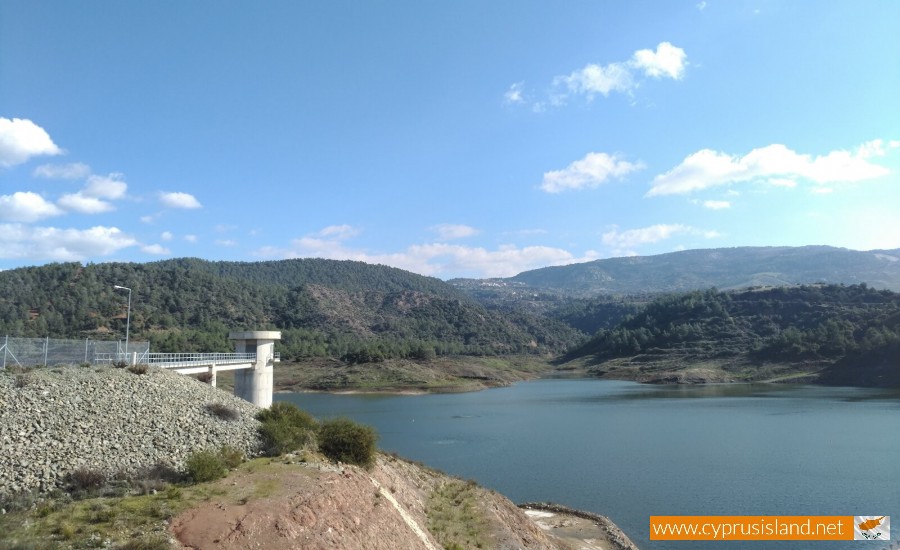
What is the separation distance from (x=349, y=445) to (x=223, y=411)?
4820mm

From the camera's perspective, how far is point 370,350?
411 feet

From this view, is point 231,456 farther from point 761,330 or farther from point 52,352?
point 761,330

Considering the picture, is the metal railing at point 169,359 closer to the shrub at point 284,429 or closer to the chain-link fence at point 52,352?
the chain-link fence at point 52,352

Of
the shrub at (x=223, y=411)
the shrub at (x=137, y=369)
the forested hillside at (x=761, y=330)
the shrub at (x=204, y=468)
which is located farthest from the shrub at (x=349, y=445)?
the forested hillside at (x=761, y=330)

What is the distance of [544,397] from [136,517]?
3378 inches

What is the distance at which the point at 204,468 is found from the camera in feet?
52.2

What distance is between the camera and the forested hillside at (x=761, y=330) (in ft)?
375

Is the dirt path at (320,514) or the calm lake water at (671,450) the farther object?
the calm lake water at (671,450)

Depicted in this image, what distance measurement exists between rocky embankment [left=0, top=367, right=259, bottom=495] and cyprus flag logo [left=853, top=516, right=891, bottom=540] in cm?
2682

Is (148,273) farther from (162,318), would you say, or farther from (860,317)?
(860,317)

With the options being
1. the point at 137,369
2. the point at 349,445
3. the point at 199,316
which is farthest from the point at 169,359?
the point at 199,316

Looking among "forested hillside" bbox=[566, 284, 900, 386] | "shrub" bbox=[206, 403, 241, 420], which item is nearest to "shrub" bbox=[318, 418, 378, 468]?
"shrub" bbox=[206, 403, 241, 420]

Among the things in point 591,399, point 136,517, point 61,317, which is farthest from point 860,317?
point 61,317

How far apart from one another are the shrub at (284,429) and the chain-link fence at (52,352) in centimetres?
914
